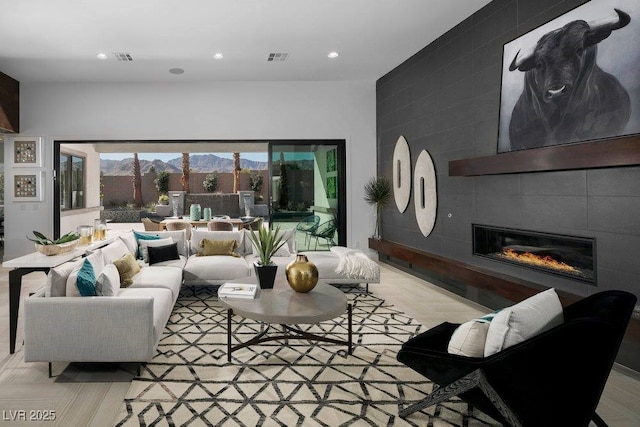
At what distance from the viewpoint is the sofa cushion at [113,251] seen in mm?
3894

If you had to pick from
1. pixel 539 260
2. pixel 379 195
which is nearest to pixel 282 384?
pixel 539 260

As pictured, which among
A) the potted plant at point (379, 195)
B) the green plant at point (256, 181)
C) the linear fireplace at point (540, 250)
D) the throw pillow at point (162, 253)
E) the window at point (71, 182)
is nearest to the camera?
the linear fireplace at point (540, 250)

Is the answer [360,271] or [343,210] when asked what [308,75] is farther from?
[360,271]

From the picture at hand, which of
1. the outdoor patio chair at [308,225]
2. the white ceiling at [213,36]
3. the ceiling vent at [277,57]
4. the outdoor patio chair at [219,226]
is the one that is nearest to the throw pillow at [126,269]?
the white ceiling at [213,36]

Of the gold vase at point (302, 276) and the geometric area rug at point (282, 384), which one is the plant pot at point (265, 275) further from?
the geometric area rug at point (282, 384)

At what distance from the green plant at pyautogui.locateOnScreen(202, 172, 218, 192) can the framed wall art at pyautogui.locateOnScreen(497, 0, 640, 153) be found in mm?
14347

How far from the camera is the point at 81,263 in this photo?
3.22 meters

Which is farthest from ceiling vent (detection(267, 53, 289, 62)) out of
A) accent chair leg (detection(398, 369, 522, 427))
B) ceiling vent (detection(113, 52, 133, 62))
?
accent chair leg (detection(398, 369, 522, 427))

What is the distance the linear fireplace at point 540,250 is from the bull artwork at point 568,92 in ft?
2.71

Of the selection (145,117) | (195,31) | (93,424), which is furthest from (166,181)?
(93,424)

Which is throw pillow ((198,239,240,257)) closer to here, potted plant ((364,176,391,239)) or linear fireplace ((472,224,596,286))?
potted plant ((364,176,391,239))

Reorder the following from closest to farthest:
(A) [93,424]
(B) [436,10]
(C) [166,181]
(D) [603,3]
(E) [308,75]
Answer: (A) [93,424] < (D) [603,3] < (B) [436,10] < (E) [308,75] < (C) [166,181]

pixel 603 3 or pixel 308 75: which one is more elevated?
pixel 308 75

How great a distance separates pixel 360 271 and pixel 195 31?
350 centimetres
